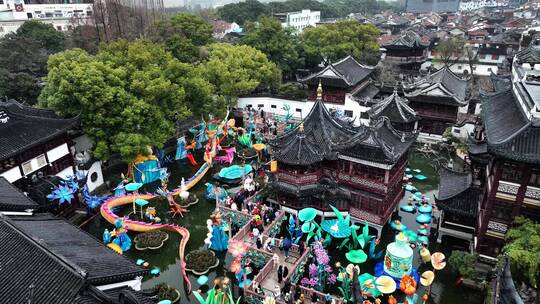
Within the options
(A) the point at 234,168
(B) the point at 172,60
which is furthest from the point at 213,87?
(A) the point at 234,168

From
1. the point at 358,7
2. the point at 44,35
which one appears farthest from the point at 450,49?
the point at 358,7

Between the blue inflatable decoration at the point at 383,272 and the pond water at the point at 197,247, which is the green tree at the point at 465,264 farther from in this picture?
the blue inflatable decoration at the point at 383,272

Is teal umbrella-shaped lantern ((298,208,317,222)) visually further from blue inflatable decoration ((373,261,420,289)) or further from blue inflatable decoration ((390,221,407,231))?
blue inflatable decoration ((390,221,407,231))

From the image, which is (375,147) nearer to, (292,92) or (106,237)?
(106,237)

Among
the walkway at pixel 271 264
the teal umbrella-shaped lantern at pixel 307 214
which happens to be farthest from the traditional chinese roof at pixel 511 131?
the walkway at pixel 271 264

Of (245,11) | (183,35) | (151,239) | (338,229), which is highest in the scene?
(245,11)

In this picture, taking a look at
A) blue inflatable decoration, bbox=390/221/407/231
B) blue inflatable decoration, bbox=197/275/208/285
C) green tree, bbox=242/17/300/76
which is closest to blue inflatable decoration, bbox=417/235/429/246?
blue inflatable decoration, bbox=390/221/407/231
